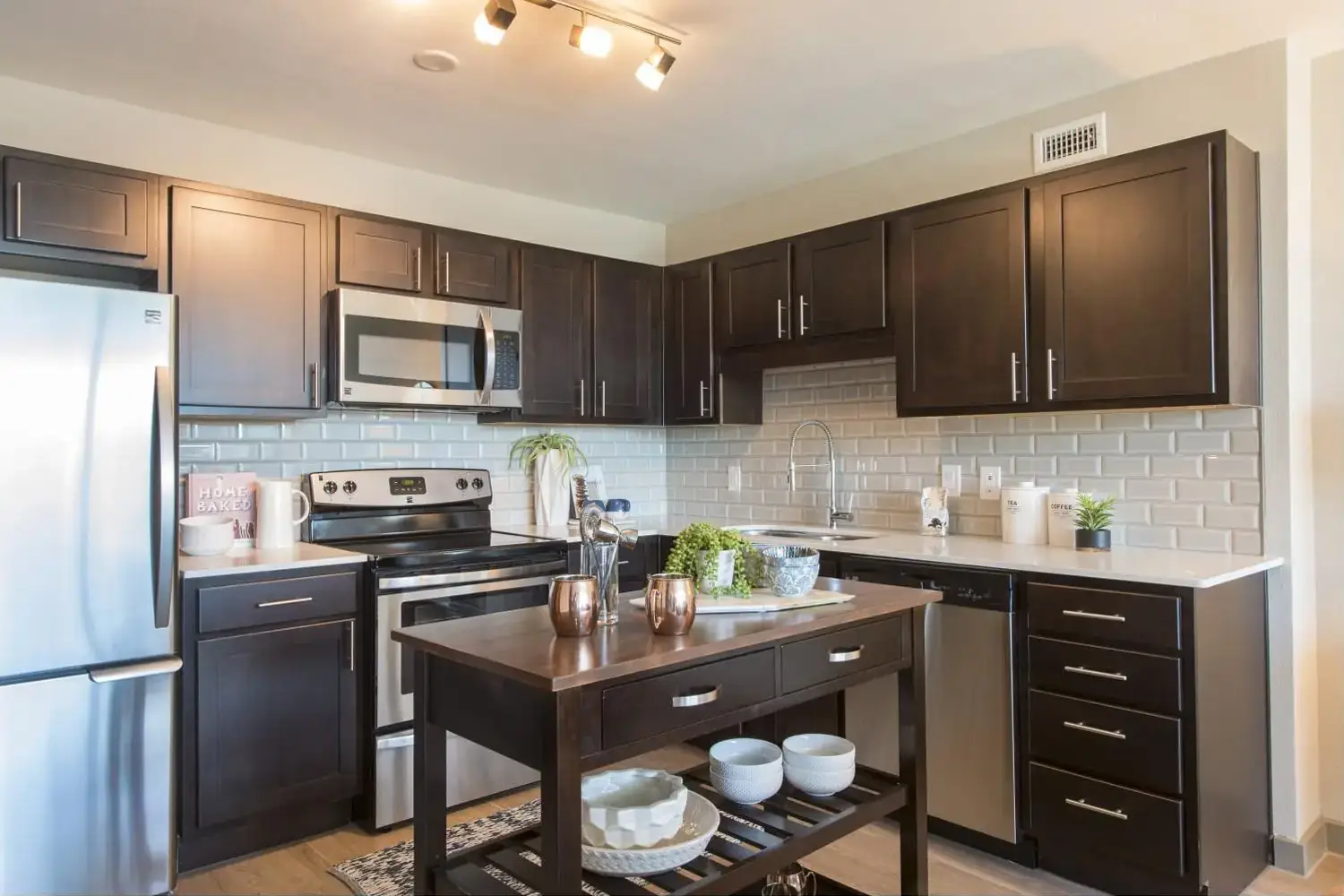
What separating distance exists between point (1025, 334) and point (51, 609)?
298 centimetres

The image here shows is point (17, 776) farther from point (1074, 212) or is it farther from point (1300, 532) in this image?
point (1300, 532)

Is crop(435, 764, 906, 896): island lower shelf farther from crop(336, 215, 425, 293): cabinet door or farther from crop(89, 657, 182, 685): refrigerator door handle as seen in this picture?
crop(336, 215, 425, 293): cabinet door

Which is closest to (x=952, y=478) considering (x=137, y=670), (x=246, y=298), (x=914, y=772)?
(x=914, y=772)

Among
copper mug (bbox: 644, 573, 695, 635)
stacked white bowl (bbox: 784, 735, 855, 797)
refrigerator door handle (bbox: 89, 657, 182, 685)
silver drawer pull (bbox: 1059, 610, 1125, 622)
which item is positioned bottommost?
stacked white bowl (bbox: 784, 735, 855, 797)

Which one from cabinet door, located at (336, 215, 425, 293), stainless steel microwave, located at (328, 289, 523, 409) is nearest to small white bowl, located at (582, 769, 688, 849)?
stainless steel microwave, located at (328, 289, 523, 409)

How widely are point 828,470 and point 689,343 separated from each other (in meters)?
0.89

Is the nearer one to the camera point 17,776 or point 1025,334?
point 17,776

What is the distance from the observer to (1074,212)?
9.20 feet

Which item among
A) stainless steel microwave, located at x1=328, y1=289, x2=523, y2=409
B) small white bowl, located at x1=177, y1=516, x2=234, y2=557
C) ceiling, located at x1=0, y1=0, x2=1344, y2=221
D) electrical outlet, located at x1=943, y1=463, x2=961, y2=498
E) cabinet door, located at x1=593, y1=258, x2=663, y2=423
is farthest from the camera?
cabinet door, located at x1=593, y1=258, x2=663, y2=423

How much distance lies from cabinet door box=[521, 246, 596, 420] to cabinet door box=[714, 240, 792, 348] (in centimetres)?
62

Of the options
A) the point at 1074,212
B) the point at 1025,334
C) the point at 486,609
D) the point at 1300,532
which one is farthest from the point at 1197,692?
the point at 486,609

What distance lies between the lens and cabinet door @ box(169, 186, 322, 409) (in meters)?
2.92

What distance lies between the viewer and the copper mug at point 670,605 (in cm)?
167

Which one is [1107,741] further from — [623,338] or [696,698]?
[623,338]
